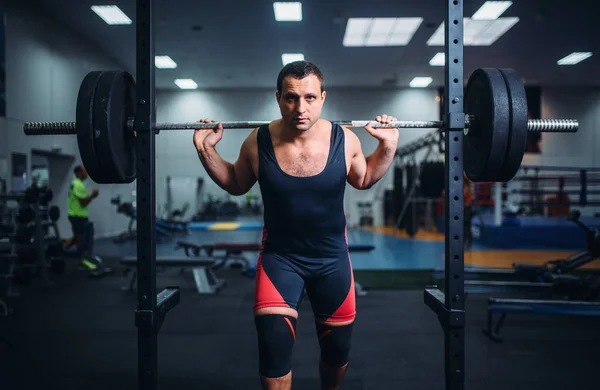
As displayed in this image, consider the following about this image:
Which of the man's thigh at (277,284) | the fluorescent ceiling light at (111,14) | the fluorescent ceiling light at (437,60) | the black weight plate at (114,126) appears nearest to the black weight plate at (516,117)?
the man's thigh at (277,284)

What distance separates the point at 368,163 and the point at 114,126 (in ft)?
2.70

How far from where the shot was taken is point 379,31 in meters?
6.63

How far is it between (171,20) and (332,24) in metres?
2.38

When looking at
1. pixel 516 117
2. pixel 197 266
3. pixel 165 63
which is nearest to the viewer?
pixel 516 117

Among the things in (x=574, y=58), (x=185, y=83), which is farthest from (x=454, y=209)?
(x=574, y=58)

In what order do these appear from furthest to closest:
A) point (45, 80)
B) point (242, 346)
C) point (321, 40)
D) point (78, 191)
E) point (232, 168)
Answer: point (321, 40) < point (45, 80) < point (78, 191) < point (242, 346) < point (232, 168)

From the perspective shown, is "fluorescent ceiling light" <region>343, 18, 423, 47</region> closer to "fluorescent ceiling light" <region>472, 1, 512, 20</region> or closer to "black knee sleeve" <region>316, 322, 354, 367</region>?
"fluorescent ceiling light" <region>472, 1, 512, 20</region>

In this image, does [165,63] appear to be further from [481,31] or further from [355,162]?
[355,162]

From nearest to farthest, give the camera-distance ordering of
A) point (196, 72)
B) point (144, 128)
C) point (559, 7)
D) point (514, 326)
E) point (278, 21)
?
1. point (144, 128)
2. point (514, 326)
3. point (559, 7)
4. point (278, 21)
5. point (196, 72)

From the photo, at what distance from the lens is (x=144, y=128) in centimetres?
120

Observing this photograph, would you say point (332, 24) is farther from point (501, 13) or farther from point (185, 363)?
point (185, 363)

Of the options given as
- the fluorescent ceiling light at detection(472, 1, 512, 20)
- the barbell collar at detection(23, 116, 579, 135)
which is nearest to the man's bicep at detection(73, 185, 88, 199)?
the barbell collar at detection(23, 116, 579, 135)

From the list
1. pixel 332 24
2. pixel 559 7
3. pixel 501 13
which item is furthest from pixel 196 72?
pixel 559 7

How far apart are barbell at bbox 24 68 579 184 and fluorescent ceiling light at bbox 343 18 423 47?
17.6ft
